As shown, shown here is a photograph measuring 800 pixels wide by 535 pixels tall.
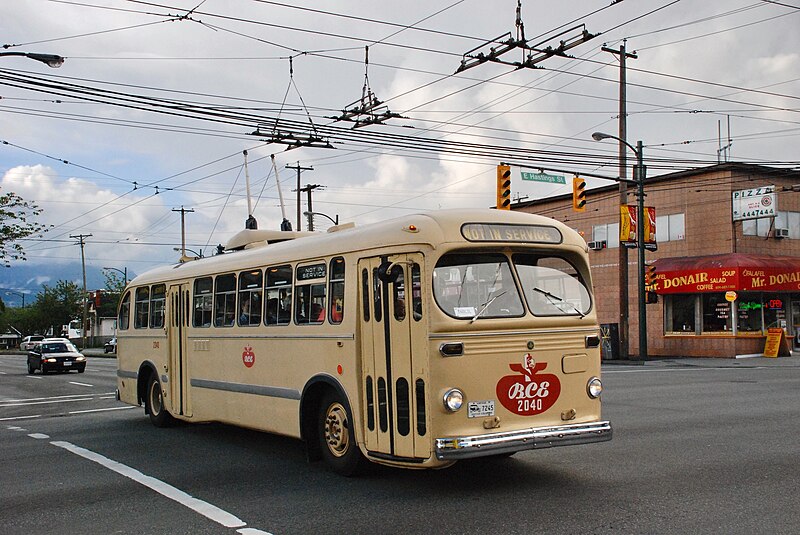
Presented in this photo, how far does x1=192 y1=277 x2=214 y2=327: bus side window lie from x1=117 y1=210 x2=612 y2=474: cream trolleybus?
7.34 feet

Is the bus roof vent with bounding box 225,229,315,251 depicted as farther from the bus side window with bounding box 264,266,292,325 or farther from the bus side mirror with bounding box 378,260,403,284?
the bus side mirror with bounding box 378,260,403,284

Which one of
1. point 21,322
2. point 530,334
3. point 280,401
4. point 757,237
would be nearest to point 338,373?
point 280,401

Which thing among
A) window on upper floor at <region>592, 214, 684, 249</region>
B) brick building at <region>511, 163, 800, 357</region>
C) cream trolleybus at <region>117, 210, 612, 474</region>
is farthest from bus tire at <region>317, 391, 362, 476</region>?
window on upper floor at <region>592, 214, 684, 249</region>

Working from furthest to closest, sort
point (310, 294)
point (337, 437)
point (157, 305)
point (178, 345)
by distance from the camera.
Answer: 1. point (157, 305)
2. point (178, 345)
3. point (310, 294)
4. point (337, 437)

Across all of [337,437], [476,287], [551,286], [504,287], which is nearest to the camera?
[476,287]

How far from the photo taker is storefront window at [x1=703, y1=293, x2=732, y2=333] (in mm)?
34875

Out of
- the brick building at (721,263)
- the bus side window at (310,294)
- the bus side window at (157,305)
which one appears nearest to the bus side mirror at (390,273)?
the bus side window at (310,294)

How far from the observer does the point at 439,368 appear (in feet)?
26.0

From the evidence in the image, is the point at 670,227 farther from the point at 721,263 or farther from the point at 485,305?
the point at 485,305

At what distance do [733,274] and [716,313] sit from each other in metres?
2.70

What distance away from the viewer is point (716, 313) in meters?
35.4

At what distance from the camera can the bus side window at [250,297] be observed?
1121 centimetres

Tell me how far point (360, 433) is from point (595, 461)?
285 centimetres

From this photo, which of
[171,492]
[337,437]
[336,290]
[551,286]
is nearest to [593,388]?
[551,286]
